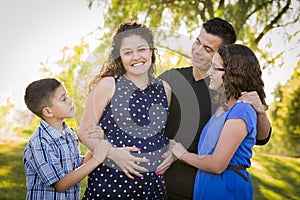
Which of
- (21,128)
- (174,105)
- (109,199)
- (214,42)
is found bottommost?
(21,128)

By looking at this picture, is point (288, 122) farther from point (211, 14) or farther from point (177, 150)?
point (177, 150)

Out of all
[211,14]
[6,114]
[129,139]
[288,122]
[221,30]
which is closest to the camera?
[129,139]

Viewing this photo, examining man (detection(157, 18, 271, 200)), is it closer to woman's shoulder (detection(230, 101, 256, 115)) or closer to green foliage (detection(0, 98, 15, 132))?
woman's shoulder (detection(230, 101, 256, 115))

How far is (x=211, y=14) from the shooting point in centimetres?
579

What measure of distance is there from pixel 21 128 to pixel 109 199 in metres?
5.17

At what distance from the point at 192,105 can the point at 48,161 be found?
809 mm

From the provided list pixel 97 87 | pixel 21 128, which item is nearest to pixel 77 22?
pixel 21 128

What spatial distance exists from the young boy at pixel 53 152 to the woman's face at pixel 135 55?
34 centimetres

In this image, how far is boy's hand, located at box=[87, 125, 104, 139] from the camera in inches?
75.1

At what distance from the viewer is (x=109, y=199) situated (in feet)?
6.27

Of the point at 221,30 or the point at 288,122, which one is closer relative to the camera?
the point at 221,30

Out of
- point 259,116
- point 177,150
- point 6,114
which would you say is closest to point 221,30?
point 259,116

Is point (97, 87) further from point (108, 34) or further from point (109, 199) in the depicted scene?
point (108, 34)

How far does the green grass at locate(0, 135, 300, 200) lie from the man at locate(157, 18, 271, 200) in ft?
7.59
